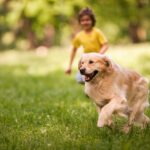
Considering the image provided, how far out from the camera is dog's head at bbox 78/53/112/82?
3859 mm

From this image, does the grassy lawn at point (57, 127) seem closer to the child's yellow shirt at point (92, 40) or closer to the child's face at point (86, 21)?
the child's yellow shirt at point (92, 40)

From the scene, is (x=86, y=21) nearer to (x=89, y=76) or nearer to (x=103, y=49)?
(x=103, y=49)

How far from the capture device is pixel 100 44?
5820 mm

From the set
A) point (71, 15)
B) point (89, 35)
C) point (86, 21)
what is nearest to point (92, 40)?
point (89, 35)

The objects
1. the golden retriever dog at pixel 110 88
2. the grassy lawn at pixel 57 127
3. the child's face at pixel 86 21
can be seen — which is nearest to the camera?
the grassy lawn at pixel 57 127

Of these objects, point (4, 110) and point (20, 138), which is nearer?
point (20, 138)

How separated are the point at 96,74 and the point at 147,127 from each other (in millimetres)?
1121

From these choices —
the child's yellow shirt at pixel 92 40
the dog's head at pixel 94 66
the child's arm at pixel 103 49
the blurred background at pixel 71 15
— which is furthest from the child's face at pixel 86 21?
the blurred background at pixel 71 15

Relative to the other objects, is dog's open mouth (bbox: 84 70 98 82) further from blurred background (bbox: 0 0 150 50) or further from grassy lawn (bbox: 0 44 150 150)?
blurred background (bbox: 0 0 150 50)

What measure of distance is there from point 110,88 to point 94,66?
15.1 inches

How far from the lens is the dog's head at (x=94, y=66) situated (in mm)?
3859

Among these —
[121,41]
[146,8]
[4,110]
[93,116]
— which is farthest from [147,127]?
[121,41]

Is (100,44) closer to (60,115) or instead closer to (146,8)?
(60,115)

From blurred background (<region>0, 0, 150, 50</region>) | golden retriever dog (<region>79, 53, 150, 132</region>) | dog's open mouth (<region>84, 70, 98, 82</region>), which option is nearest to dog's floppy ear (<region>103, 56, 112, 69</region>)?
golden retriever dog (<region>79, 53, 150, 132</region>)
